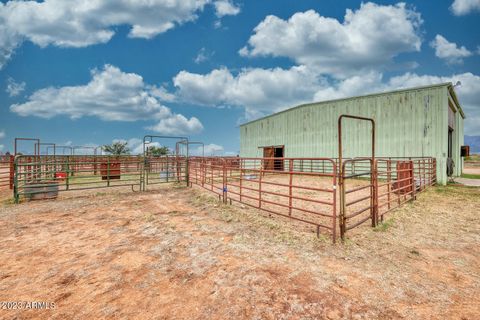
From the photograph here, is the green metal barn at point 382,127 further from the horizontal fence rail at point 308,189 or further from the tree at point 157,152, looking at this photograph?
the tree at point 157,152

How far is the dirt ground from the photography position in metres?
2.63

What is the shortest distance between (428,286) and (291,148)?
1783cm

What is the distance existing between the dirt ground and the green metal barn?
8758 millimetres

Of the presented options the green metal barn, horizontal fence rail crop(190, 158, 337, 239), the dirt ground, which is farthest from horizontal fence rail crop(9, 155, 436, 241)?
the green metal barn

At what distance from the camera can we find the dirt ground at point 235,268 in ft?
8.64

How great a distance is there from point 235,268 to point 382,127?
1530cm

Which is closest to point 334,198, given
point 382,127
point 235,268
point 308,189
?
point 308,189

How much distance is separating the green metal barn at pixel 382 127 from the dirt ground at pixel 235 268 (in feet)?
28.7

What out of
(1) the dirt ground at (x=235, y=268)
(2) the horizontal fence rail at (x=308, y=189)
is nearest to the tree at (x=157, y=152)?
(2) the horizontal fence rail at (x=308, y=189)

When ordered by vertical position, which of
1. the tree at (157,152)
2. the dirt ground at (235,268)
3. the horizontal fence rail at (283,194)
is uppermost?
the tree at (157,152)

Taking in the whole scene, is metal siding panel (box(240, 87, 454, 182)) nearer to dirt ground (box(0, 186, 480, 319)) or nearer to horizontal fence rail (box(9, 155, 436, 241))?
horizontal fence rail (box(9, 155, 436, 241))

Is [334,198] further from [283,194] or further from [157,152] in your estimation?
[157,152]

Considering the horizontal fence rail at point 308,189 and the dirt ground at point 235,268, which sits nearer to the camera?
the dirt ground at point 235,268

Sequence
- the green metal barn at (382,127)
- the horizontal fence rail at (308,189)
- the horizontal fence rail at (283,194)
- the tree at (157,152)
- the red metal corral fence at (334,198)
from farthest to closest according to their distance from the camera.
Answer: the tree at (157,152) < the green metal barn at (382,127) < the horizontal fence rail at (283,194) < the horizontal fence rail at (308,189) < the red metal corral fence at (334,198)
